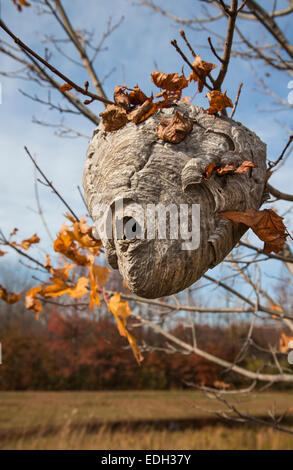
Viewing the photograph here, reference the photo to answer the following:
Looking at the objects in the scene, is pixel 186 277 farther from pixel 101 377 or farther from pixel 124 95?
pixel 101 377

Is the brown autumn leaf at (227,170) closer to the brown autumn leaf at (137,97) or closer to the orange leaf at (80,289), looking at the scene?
the brown autumn leaf at (137,97)

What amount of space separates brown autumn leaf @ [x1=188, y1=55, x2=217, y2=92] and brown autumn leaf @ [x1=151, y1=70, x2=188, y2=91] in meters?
0.08

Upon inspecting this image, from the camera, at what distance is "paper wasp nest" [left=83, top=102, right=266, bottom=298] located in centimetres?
61

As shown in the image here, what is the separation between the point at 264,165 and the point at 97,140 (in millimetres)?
414

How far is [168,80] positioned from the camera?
0.78m

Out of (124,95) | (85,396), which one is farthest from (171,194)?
(85,396)

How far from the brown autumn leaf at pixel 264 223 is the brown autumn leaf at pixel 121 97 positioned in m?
0.31

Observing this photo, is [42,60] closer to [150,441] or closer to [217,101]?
[217,101]

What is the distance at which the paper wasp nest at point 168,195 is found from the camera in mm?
615

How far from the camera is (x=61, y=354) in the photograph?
13.2 metres

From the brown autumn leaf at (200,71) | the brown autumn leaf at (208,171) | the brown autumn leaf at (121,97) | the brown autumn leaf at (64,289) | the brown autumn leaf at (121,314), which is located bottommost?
the brown autumn leaf at (121,314)

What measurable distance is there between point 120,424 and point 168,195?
11.0 m

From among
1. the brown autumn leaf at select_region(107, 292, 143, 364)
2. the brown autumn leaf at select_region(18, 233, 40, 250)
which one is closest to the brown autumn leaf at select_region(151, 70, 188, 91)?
the brown autumn leaf at select_region(107, 292, 143, 364)

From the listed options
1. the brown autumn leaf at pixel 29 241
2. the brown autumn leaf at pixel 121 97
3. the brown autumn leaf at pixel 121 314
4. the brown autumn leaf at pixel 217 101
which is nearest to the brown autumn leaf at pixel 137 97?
the brown autumn leaf at pixel 121 97
